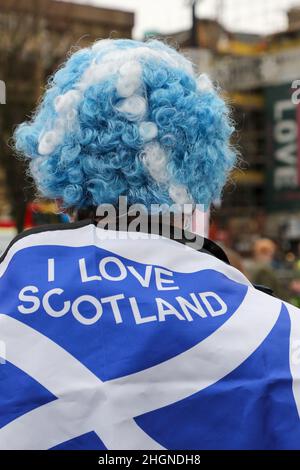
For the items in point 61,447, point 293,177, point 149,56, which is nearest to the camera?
point 61,447

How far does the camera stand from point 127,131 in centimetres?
149

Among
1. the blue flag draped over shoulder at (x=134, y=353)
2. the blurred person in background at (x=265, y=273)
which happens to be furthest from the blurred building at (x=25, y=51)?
the blue flag draped over shoulder at (x=134, y=353)

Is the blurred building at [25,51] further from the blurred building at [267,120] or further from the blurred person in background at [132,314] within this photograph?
the blurred building at [267,120]

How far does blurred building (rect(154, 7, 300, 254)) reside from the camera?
143 feet

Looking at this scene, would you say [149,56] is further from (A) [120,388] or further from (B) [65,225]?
(A) [120,388]

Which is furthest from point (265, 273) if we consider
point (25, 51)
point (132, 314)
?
point (25, 51)

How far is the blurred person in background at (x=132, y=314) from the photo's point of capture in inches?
52.4

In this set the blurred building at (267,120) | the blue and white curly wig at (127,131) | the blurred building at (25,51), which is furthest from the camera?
the blurred building at (267,120)

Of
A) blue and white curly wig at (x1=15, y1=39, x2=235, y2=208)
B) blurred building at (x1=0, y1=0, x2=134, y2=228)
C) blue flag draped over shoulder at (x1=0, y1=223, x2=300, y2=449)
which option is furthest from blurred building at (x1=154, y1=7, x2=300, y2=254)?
blue flag draped over shoulder at (x1=0, y1=223, x2=300, y2=449)

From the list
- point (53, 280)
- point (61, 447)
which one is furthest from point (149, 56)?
point (61, 447)

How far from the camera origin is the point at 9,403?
1.34m

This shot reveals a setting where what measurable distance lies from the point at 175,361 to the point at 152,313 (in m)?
0.08

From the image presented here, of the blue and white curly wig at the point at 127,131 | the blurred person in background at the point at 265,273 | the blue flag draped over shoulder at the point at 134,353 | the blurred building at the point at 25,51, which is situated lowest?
the blurred person in background at the point at 265,273

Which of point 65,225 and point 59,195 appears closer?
point 65,225
